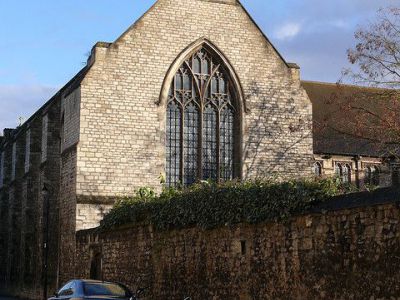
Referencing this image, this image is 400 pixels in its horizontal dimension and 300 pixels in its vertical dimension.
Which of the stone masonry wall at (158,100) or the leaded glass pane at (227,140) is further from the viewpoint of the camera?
the leaded glass pane at (227,140)

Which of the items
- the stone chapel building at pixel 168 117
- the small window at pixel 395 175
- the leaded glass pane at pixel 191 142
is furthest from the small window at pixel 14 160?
the small window at pixel 395 175

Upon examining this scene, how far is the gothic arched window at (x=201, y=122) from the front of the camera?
30.1 metres

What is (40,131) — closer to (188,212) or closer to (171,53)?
(171,53)

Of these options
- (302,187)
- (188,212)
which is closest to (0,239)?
(188,212)

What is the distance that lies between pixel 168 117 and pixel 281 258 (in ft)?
51.9

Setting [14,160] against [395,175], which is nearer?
[395,175]

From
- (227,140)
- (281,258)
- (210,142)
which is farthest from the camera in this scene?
(227,140)

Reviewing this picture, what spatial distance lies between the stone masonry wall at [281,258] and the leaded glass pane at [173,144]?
694cm

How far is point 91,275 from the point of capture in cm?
2581

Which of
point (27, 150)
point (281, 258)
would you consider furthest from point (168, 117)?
point (281, 258)

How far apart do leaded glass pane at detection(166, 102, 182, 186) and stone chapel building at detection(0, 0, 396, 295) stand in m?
0.04

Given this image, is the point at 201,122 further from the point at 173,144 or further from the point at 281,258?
the point at 281,258

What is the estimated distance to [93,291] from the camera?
14391 mm

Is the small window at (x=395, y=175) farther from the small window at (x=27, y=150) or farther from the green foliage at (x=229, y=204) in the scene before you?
the small window at (x=27, y=150)
